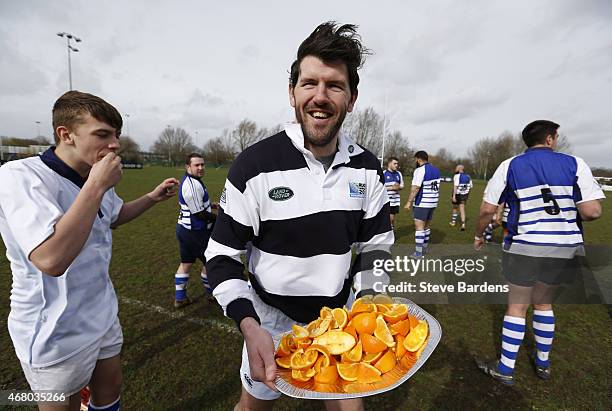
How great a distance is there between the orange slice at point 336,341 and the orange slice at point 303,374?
12 cm

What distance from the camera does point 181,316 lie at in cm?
449

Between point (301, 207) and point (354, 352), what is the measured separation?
32.2 inches

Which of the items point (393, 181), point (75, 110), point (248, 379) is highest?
point (75, 110)

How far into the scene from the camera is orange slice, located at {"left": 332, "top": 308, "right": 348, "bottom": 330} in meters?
1.48

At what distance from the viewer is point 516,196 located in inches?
129

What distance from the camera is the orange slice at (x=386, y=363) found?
1378 millimetres

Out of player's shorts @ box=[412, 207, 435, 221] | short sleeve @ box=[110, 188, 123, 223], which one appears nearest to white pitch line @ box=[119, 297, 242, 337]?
short sleeve @ box=[110, 188, 123, 223]

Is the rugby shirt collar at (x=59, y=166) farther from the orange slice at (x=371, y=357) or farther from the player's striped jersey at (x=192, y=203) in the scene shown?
the player's striped jersey at (x=192, y=203)

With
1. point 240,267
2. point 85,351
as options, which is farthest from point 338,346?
point 85,351

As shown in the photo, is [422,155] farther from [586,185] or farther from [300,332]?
[300,332]

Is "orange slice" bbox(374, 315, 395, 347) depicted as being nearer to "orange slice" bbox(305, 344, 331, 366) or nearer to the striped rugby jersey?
"orange slice" bbox(305, 344, 331, 366)

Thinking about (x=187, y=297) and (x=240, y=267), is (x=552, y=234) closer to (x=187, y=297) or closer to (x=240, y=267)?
(x=240, y=267)

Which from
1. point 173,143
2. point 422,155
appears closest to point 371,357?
point 422,155

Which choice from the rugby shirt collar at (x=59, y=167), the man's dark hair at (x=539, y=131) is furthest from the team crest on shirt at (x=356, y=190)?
the man's dark hair at (x=539, y=131)
